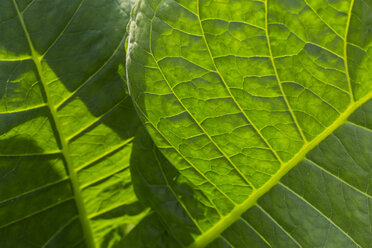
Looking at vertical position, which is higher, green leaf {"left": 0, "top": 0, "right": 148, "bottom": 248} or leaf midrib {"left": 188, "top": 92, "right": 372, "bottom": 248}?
green leaf {"left": 0, "top": 0, "right": 148, "bottom": 248}

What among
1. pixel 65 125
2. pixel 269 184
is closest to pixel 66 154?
pixel 65 125

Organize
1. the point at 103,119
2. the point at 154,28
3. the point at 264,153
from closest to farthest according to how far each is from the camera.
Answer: the point at 154,28, the point at 264,153, the point at 103,119

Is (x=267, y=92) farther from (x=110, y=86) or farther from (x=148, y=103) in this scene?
(x=110, y=86)

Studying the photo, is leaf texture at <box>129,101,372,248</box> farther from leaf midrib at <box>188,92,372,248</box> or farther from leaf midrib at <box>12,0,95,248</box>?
leaf midrib at <box>12,0,95,248</box>

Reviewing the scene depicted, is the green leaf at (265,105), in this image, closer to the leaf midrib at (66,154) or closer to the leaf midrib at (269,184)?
the leaf midrib at (269,184)

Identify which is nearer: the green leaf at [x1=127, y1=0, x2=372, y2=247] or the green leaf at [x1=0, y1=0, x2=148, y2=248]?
the green leaf at [x1=127, y1=0, x2=372, y2=247]

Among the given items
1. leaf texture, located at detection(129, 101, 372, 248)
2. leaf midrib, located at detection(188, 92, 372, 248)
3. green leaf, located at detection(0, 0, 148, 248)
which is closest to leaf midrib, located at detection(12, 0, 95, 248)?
green leaf, located at detection(0, 0, 148, 248)

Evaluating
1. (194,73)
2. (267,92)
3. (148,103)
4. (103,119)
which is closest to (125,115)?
(103,119)
